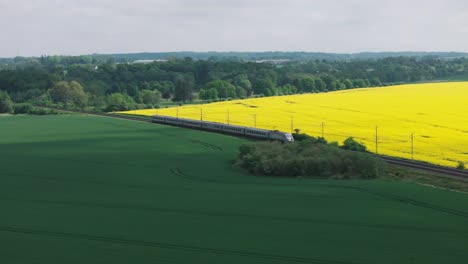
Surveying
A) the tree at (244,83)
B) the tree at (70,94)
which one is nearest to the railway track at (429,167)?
the tree at (70,94)

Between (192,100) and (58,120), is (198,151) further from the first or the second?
(192,100)

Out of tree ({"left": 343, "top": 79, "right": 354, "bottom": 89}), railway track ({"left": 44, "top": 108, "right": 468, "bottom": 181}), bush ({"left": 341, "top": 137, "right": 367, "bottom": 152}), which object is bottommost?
railway track ({"left": 44, "top": 108, "right": 468, "bottom": 181})

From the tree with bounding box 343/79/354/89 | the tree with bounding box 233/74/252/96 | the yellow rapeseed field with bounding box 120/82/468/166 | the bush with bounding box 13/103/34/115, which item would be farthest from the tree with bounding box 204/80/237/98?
the bush with bounding box 13/103/34/115

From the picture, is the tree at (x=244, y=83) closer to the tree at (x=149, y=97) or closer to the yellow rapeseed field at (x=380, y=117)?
the tree at (x=149, y=97)

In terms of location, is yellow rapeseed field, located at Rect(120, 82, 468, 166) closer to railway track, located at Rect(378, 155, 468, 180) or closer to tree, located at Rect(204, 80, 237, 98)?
railway track, located at Rect(378, 155, 468, 180)

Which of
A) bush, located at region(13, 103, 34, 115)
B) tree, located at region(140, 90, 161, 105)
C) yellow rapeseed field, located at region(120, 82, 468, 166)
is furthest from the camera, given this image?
tree, located at region(140, 90, 161, 105)

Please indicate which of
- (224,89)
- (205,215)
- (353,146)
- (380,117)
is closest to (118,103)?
(224,89)
